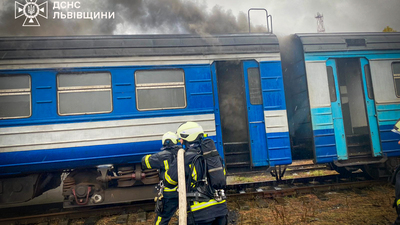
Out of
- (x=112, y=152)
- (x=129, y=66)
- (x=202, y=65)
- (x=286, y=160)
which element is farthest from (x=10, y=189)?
(x=286, y=160)

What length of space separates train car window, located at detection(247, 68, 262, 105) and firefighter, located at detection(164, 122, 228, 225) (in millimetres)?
Answer: 3777

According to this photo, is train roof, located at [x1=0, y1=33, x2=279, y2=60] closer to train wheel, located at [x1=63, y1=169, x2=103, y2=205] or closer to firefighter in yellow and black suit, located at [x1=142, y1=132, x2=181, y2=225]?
train wheel, located at [x1=63, y1=169, x2=103, y2=205]

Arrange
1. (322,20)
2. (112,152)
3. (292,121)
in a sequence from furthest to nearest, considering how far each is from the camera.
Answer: (322,20)
(292,121)
(112,152)

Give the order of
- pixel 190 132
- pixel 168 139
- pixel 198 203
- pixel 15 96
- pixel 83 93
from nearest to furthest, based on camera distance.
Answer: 1. pixel 198 203
2. pixel 190 132
3. pixel 168 139
4. pixel 15 96
5. pixel 83 93

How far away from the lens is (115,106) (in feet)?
20.1

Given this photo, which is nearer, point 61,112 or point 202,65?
point 61,112

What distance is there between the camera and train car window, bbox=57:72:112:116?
19.7 ft

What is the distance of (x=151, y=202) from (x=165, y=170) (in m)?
3.24

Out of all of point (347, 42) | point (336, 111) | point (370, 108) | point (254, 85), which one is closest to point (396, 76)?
point (370, 108)

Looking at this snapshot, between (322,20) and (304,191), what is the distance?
92.5 feet

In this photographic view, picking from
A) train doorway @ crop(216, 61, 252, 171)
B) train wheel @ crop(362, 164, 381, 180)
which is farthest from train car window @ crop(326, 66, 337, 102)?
train doorway @ crop(216, 61, 252, 171)

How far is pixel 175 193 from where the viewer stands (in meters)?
3.88

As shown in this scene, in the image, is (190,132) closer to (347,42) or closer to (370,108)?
(370,108)

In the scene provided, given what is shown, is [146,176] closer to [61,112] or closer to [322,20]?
[61,112]
